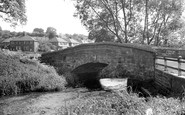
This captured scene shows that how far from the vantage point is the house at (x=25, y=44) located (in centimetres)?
5669

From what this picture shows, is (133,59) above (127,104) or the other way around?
above

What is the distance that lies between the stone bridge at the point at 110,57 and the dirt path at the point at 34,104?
353cm

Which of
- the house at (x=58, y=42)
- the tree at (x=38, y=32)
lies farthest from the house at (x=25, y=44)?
the tree at (x=38, y=32)

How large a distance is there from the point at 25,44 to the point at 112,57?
55.3 meters

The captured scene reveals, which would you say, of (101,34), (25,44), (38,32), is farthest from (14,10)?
(38,32)

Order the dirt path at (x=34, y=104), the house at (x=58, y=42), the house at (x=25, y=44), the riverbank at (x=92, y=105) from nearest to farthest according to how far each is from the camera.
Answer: the riverbank at (x=92, y=105) → the dirt path at (x=34, y=104) → the house at (x=25, y=44) → the house at (x=58, y=42)

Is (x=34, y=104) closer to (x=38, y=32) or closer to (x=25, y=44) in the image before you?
(x=25, y=44)

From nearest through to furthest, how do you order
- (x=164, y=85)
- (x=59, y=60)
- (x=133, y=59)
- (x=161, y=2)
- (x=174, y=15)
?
(x=164, y=85) < (x=133, y=59) < (x=59, y=60) < (x=161, y=2) < (x=174, y=15)

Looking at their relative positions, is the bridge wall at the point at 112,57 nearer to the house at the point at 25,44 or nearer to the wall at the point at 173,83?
the wall at the point at 173,83

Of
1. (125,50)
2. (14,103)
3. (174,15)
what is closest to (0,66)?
(14,103)

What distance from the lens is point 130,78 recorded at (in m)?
9.73

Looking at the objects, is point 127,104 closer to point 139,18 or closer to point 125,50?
point 125,50

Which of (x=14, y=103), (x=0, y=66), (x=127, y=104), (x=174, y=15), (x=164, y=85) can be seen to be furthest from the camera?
(x=174, y=15)

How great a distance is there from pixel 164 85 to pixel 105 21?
12.0 m
